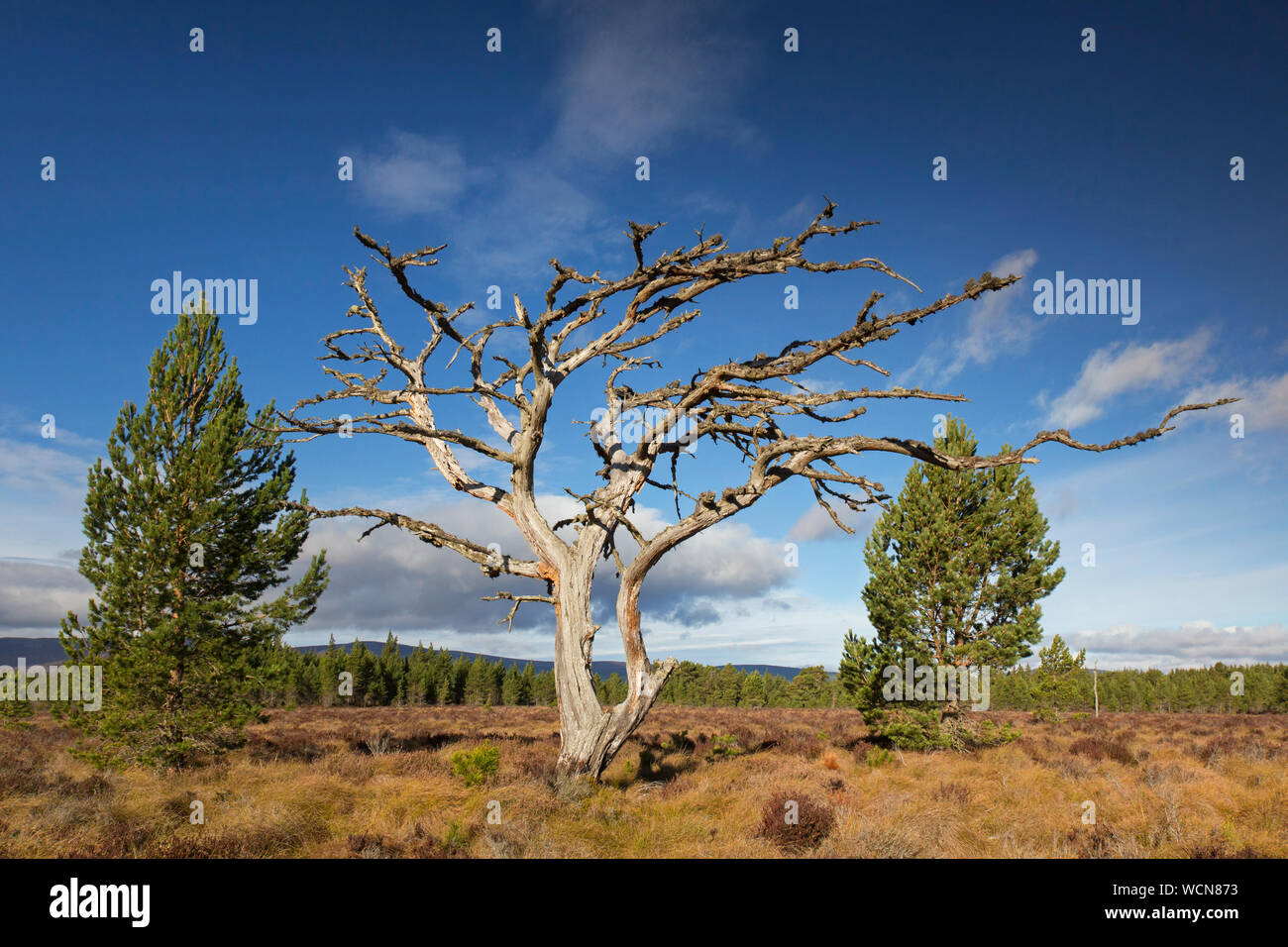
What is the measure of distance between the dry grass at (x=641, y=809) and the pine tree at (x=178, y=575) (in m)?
1.03

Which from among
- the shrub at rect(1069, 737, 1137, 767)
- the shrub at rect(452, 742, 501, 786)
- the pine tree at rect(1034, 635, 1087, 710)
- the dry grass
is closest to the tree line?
the pine tree at rect(1034, 635, 1087, 710)

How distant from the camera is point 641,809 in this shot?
8.55m

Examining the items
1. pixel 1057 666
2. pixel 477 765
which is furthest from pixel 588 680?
pixel 1057 666

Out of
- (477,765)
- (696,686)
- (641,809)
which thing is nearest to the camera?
(641,809)

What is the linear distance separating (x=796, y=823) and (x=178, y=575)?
12.8 meters

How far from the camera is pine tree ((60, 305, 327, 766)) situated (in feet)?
41.1

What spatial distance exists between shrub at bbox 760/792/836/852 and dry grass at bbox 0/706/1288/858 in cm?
3

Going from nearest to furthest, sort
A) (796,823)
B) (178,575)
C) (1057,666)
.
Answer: (796,823)
(178,575)
(1057,666)

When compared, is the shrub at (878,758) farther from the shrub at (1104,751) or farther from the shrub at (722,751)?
the shrub at (1104,751)

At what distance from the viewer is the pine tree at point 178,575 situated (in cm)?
1252

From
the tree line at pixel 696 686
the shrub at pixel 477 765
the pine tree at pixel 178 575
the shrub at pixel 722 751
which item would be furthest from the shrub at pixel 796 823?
the tree line at pixel 696 686

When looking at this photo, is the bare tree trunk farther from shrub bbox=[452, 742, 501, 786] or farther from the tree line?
the tree line

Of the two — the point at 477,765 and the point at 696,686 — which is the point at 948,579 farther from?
the point at 696,686
